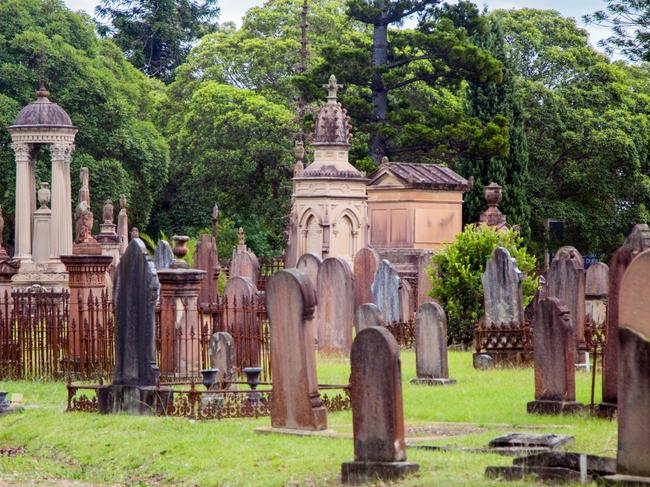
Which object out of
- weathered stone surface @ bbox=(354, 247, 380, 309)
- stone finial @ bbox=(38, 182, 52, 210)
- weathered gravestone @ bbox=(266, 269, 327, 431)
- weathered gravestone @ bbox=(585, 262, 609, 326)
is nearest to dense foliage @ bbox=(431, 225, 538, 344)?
weathered gravestone @ bbox=(585, 262, 609, 326)

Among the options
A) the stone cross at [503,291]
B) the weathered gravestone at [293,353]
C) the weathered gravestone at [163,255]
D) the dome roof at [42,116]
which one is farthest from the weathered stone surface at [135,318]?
the dome roof at [42,116]

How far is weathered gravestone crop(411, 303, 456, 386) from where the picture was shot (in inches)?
810

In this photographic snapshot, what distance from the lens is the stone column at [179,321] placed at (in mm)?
21094

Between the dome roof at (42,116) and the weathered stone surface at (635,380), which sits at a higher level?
the dome roof at (42,116)

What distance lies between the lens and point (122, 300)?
18484 mm

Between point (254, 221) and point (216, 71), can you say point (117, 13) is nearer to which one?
point (216, 71)

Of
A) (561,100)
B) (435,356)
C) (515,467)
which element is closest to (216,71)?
(561,100)

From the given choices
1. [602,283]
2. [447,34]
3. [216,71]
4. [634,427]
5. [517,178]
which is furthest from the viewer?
[216,71]

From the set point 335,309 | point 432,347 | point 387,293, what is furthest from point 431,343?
point 387,293

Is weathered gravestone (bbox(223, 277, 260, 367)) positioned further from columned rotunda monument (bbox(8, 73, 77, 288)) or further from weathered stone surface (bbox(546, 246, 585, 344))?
columned rotunda monument (bbox(8, 73, 77, 288))

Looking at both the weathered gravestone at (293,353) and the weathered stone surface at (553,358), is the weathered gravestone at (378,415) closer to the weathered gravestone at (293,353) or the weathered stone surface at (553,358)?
the weathered gravestone at (293,353)

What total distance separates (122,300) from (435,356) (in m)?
4.50

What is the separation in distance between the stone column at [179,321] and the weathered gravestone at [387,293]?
6259 mm

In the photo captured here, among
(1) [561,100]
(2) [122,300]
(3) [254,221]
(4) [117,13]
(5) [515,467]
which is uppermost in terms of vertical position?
(4) [117,13]
